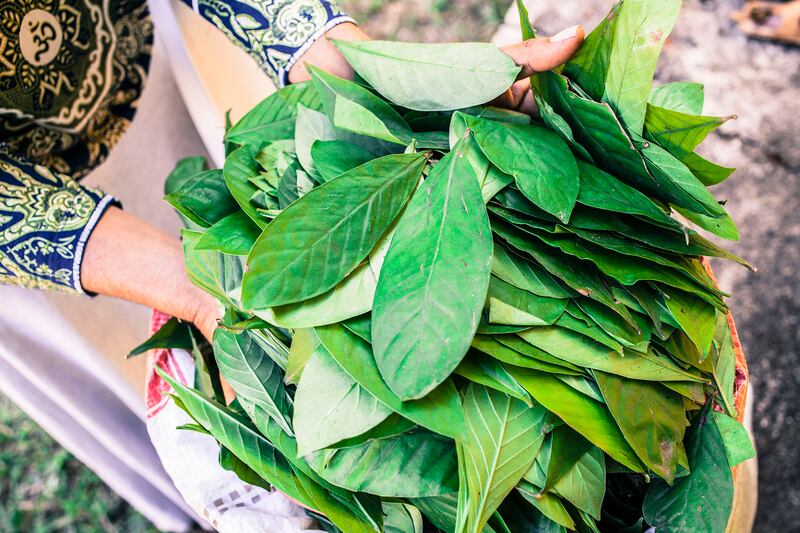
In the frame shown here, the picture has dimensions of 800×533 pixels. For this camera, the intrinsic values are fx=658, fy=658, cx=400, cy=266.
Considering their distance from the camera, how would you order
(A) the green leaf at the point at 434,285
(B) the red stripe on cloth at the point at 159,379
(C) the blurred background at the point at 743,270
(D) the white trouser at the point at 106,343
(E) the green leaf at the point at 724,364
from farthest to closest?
(C) the blurred background at the point at 743,270 < (D) the white trouser at the point at 106,343 < (B) the red stripe on cloth at the point at 159,379 < (E) the green leaf at the point at 724,364 < (A) the green leaf at the point at 434,285

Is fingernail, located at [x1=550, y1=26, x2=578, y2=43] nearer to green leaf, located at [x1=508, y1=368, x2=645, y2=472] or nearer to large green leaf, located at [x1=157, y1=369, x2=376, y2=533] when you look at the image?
green leaf, located at [x1=508, y1=368, x2=645, y2=472]

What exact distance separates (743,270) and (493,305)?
94 cm

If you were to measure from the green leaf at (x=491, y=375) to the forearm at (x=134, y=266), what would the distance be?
12.1 inches

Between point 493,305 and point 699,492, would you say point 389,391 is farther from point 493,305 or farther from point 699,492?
point 699,492

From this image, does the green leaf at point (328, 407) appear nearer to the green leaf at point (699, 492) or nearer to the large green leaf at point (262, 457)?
the large green leaf at point (262, 457)

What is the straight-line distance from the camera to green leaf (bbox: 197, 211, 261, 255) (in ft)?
1.71

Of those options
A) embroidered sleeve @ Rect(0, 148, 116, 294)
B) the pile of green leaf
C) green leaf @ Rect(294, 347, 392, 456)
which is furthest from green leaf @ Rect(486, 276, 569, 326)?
embroidered sleeve @ Rect(0, 148, 116, 294)

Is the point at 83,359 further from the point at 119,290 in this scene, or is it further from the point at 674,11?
the point at 674,11

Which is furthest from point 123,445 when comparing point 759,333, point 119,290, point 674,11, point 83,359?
point 759,333

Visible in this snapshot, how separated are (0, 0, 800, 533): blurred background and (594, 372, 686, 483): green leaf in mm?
670

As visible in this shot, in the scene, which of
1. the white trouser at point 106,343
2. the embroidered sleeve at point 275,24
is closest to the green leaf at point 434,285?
the embroidered sleeve at point 275,24

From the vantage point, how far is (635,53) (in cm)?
48

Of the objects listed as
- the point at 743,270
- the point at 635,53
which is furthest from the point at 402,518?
the point at 743,270

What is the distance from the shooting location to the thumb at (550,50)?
50 cm
